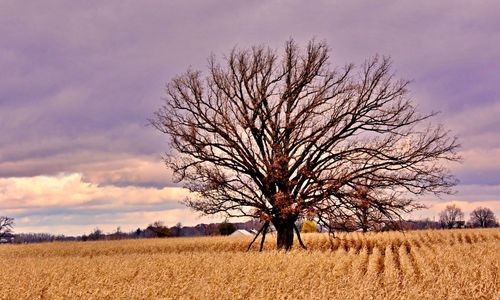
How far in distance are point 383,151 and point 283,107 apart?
526 centimetres

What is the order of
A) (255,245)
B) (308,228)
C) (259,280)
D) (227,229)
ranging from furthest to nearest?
(227,229)
(308,228)
(255,245)
(259,280)

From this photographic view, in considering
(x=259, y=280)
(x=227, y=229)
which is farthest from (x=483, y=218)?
(x=259, y=280)

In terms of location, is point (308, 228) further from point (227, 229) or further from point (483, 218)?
point (483, 218)

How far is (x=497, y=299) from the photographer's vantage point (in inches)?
405

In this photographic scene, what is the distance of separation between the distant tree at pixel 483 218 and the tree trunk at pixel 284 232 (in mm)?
99053

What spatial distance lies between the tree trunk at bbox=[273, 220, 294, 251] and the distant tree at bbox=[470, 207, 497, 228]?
99.1 meters

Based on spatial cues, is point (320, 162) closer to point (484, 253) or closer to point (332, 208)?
point (332, 208)

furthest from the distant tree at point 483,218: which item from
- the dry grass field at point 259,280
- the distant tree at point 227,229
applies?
the dry grass field at point 259,280

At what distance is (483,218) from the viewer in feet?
383

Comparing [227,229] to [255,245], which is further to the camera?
[227,229]

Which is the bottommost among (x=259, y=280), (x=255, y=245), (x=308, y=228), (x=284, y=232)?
(x=259, y=280)

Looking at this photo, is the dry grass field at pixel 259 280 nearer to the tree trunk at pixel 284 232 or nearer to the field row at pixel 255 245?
the tree trunk at pixel 284 232

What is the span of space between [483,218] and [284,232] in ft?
342

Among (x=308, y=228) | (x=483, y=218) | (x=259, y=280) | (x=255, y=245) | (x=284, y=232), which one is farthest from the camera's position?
(x=483, y=218)
